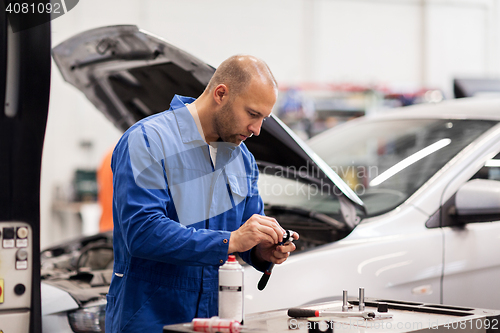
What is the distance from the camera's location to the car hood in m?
2.22

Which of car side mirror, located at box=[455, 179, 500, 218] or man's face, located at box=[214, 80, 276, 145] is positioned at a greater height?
man's face, located at box=[214, 80, 276, 145]

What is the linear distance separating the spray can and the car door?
4.04 ft

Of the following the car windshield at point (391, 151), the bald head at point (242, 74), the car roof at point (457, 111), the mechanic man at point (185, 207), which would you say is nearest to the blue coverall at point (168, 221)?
the mechanic man at point (185, 207)

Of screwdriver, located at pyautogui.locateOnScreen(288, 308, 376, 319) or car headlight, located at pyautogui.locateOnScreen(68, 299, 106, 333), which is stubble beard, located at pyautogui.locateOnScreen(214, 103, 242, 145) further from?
car headlight, located at pyautogui.locateOnScreen(68, 299, 106, 333)

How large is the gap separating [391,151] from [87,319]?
1.71 metres

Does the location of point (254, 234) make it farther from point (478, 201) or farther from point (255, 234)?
point (478, 201)

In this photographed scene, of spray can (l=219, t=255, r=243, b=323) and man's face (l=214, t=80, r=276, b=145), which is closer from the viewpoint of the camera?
→ spray can (l=219, t=255, r=243, b=323)

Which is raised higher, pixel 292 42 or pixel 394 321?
pixel 292 42

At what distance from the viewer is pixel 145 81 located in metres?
2.61

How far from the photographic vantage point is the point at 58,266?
3.01 meters

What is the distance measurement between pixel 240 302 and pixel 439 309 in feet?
1.97

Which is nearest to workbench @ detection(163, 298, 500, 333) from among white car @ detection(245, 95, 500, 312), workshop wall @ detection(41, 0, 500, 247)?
white car @ detection(245, 95, 500, 312)

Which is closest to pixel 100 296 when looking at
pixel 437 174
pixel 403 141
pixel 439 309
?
pixel 439 309

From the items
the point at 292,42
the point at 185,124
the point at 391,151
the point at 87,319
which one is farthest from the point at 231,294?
the point at 292,42
